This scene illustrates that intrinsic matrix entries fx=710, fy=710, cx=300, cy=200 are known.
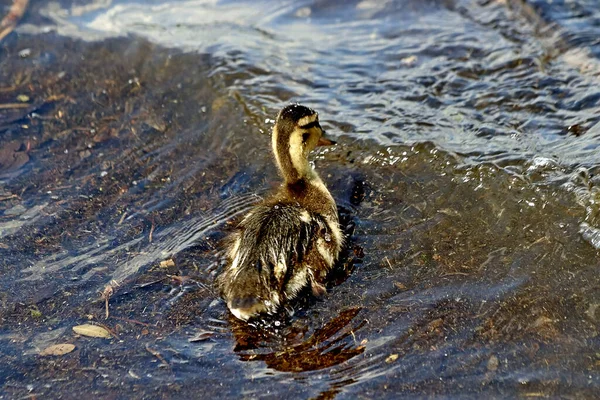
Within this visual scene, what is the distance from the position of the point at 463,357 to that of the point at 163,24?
6499 mm

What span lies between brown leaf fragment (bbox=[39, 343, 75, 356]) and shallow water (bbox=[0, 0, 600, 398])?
0.04 metres

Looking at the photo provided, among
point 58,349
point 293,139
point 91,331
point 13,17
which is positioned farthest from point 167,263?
point 13,17

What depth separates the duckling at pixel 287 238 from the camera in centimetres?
430

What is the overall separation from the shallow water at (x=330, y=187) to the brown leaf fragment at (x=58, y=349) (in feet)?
0.13

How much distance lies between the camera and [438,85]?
23.1 ft

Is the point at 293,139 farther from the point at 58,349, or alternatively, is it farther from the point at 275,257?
the point at 58,349

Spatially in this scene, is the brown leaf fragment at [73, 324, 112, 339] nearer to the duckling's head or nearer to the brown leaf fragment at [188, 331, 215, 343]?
the brown leaf fragment at [188, 331, 215, 343]

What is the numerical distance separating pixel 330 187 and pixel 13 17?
559 centimetres

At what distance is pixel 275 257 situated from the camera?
447 cm

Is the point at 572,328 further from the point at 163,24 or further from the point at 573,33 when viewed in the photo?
the point at 163,24

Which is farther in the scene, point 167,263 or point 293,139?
point 293,139

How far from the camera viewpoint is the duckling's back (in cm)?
425

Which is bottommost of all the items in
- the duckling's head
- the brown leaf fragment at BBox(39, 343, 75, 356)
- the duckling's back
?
the brown leaf fragment at BBox(39, 343, 75, 356)

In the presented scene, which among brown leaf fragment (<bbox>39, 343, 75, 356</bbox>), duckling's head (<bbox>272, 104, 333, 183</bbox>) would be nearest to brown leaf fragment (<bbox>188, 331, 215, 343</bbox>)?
brown leaf fragment (<bbox>39, 343, 75, 356</bbox>)
